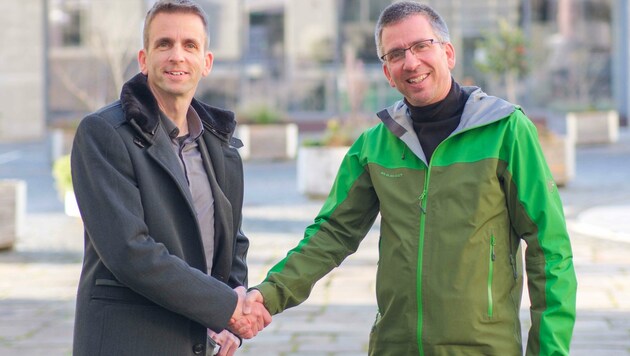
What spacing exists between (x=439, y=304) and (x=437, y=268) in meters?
0.11

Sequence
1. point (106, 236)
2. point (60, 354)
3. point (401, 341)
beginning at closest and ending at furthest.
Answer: point (106, 236) → point (401, 341) → point (60, 354)

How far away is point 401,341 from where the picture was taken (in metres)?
3.49

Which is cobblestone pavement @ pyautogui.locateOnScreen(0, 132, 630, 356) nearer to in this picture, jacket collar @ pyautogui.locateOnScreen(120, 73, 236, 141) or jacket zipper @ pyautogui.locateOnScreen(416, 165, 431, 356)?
jacket collar @ pyautogui.locateOnScreen(120, 73, 236, 141)

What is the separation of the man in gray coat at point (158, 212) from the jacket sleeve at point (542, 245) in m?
0.89

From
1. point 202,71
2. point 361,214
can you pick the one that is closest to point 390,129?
point 361,214

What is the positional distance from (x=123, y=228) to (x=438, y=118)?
1038mm

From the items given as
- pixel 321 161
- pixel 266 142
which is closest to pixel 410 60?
pixel 321 161

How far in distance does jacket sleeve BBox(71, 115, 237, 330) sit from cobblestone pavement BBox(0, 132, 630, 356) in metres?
3.50

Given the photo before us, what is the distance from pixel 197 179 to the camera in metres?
3.57

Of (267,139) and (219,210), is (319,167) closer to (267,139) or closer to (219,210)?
(267,139)

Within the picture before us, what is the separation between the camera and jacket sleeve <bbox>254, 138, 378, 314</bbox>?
3834 millimetres

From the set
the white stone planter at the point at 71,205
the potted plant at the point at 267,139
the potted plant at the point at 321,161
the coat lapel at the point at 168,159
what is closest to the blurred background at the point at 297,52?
the potted plant at the point at 267,139

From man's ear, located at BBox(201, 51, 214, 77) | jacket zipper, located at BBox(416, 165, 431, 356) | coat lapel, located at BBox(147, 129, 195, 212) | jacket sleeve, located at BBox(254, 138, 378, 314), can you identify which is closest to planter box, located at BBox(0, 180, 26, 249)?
jacket sleeve, located at BBox(254, 138, 378, 314)

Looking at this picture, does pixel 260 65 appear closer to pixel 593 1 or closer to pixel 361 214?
pixel 593 1
